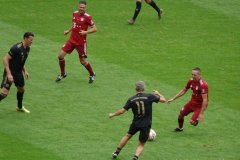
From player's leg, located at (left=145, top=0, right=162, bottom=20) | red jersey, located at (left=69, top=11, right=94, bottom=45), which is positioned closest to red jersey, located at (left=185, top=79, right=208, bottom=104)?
red jersey, located at (left=69, top=11, right=94, bottom=45)

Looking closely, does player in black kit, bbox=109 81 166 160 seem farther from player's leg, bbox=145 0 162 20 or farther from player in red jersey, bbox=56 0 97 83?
player's leg, bbox=145 0 162 20

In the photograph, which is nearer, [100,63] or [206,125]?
[206,125]

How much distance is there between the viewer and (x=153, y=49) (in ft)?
83.3

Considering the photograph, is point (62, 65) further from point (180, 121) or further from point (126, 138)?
point (126, 138)

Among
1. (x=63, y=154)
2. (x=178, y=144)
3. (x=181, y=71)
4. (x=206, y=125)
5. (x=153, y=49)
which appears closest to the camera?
(x=63, y=154)

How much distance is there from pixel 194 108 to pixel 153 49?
25.5ft

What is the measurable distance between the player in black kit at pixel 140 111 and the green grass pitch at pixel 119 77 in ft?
2.13

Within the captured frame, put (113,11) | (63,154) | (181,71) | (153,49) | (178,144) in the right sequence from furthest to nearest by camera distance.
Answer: (113,11)
(153,49)
(181,71)
(178,144)
(63,154)

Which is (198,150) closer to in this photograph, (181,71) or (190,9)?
(181,71)

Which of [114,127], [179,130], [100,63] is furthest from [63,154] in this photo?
[100,63]

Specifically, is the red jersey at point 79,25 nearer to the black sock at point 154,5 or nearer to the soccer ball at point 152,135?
the soccer ball at point 152,135

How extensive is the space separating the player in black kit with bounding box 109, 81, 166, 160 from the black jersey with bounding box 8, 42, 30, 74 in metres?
3.83

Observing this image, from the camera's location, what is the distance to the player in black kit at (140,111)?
611 inches

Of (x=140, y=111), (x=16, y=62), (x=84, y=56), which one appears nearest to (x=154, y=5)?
(x=84, y=56)
